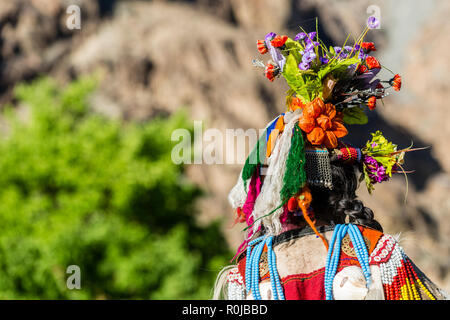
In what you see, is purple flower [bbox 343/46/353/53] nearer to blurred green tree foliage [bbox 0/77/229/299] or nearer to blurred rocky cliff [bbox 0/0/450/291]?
blurred green tree foliage [bbox 0/77/229/299]

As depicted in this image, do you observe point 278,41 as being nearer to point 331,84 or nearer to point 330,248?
point 331,84

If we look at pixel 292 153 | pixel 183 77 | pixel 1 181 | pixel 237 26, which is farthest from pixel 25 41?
pixel 292 153

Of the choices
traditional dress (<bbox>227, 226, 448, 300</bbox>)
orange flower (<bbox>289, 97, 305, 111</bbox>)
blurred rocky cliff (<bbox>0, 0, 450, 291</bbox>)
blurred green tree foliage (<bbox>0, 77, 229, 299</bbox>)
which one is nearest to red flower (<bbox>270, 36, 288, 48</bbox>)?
orange flower (<bbox>289, 97, 305, 111</bbox>)

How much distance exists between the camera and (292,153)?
88.0 inches

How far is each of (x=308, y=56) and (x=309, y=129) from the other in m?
0.33

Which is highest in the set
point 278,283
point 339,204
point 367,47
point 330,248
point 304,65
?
point 367,47

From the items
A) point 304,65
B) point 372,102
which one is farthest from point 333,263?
point 304,65

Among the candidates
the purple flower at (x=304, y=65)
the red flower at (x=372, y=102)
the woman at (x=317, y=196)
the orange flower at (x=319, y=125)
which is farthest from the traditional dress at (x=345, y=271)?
the purple flower at (x=304, y=65)

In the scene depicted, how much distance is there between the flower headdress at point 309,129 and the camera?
2.25 metres

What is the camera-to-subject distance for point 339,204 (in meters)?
2.29

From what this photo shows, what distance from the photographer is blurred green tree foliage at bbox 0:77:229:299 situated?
30.1 feet

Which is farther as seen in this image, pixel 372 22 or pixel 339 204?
pixel 372 22

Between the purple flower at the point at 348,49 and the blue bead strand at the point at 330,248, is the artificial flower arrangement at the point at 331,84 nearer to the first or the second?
the purple flower at the point at 348,49

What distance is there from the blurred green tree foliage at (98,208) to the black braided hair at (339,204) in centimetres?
692
